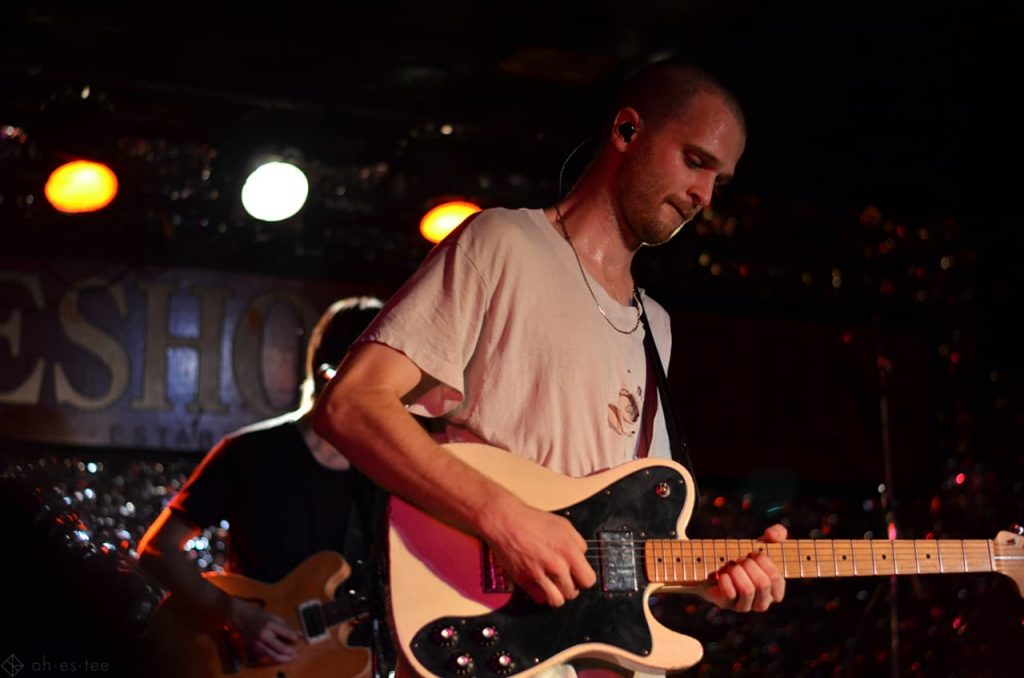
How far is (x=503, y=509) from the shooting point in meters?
2.58

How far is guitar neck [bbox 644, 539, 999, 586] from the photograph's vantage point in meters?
2.84

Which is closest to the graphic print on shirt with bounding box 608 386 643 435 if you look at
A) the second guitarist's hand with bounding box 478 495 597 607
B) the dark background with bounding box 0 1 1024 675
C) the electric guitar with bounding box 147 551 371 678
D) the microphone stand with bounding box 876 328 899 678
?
the second guitarist's hand with bounding box 478 495 597 607

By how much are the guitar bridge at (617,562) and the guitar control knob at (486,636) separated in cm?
28

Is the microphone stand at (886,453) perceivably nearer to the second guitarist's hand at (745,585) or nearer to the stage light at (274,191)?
the stage light at (274,191)

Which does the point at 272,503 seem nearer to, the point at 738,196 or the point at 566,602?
the point at 566,602

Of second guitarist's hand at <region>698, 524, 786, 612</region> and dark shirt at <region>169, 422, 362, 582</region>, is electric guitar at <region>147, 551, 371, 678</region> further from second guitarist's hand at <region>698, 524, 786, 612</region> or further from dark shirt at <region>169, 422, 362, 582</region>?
second guitarist's hand at <region>698, 524, 786, 612</region>

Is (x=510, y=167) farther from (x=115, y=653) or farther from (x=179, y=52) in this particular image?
(x=115, y=653)

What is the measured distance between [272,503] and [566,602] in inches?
96.7

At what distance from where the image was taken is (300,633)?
4598 millimetres

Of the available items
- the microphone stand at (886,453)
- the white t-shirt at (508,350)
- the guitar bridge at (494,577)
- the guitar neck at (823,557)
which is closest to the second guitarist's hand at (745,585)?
the guitar neck at (823,557)

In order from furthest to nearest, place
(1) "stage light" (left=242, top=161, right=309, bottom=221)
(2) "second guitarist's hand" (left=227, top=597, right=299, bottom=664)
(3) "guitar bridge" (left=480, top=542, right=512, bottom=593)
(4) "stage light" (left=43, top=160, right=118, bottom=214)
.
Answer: (1) "stage light" (left=242, top=161, right=309, bottom=221), (4) "stage light" (left=43, top=160, right=118, bottom=214), (2) "second guitarist's hand" (left=227, top=597, right=299, bottom=664), (3) "guitar bridge" (left=480, top=542, right=512, bottom=593)

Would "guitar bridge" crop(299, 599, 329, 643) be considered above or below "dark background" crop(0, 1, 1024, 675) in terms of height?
below

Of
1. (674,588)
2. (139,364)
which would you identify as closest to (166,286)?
(139,364)

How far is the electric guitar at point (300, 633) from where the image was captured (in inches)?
179
